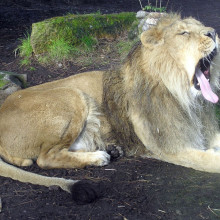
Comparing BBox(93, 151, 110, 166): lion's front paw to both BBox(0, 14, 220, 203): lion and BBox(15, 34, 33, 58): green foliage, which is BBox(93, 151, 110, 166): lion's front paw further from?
BBox(15, 34, 33, 58): green foliage

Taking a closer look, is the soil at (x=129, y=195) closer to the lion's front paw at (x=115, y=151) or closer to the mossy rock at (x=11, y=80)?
the lion's front paw at (x=115, y=151)

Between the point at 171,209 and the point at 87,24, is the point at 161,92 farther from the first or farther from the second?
the point at 87,24

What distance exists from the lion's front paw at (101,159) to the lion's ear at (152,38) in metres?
1.32

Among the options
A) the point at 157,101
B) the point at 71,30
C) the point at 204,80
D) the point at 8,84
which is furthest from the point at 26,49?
the point at 204,80

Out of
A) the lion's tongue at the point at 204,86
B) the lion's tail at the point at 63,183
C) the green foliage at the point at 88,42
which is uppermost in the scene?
the lion's tongue at the point at 204,86

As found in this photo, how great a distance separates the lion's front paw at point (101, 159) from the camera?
4.85 metres

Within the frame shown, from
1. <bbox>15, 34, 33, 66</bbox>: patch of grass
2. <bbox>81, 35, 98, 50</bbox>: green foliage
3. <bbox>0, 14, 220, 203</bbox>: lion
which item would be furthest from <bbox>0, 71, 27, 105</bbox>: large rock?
<bbox>81, 35, 98, 50</bbox>: green foliage

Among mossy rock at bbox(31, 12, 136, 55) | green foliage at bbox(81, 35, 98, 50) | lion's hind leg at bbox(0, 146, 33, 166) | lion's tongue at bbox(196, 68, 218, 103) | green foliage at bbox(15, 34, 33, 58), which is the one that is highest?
lion's tongue at bbox(196, 68, 218, 103)

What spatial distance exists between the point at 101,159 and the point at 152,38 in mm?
1434

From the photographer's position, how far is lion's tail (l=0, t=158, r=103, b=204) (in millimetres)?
3881

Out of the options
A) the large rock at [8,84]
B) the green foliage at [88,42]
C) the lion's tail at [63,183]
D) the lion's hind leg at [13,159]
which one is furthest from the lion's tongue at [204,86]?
the green foliage at [88,42]

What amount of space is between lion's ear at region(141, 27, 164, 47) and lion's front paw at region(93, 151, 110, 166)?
1315 millimetres

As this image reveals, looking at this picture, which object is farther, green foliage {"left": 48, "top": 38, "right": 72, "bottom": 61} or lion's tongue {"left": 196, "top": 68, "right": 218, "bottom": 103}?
green foliage {"left": 48, "top": 38, "right": 72, "bottom": 61}

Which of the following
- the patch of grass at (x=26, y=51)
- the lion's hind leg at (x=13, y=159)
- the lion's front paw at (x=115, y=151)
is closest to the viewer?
the lion's hind leg at (x=13, y=159)
